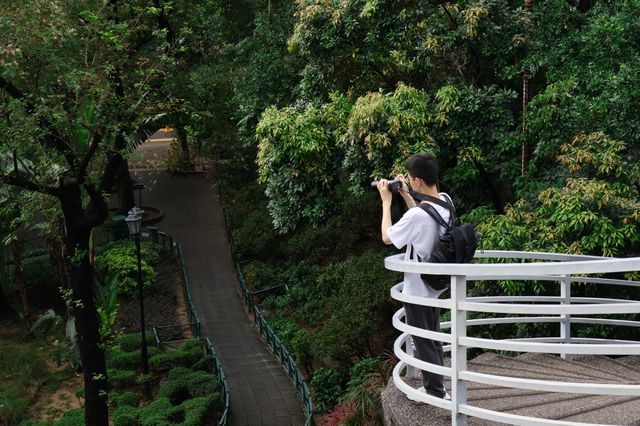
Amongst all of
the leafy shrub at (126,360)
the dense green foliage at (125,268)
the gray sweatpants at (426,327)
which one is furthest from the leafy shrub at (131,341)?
the gray sweatpants at (426,327)

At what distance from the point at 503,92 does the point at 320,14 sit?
3773 mm

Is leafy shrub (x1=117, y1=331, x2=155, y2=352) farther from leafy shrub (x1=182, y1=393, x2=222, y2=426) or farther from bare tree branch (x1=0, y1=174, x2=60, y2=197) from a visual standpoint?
bare tree branch (x1=0, y1=174, x2=60, y2=197)

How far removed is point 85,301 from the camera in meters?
12.4

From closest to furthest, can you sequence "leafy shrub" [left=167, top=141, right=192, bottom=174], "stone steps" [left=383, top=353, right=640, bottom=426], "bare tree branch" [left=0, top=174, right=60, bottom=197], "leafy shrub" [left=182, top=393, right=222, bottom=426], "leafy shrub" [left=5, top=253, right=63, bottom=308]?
"stone steps" [left=383, top=353, right=640, bottom=426] < "bare tree branch" [left=0, top=174, right=60, bottom=197] < "leafy shrub" [left=182, top=393, right=222, bottom=426] < "leafy shrub" [left=5, top=253, right=63, bottom=308] < "leafy shrub" [left=167, top=141, right=192, bottom=174]

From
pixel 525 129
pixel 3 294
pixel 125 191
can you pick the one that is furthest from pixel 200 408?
pixel 125 191

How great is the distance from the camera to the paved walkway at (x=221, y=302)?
16109 millimetres

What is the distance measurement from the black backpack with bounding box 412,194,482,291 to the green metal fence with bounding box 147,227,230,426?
369 inches

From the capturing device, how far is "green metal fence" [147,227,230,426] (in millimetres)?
15762

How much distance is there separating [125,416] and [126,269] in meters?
9.50

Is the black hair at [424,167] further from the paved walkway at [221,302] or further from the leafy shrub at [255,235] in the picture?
the leafy shrub at [255,235]

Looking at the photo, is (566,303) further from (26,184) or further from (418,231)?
(26,184)

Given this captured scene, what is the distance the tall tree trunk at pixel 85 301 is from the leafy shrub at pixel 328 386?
4.22 metres

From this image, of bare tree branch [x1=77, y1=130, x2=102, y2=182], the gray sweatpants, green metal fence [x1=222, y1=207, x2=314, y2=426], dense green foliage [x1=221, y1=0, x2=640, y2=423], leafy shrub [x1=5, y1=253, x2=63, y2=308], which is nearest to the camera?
the gray sweatpants

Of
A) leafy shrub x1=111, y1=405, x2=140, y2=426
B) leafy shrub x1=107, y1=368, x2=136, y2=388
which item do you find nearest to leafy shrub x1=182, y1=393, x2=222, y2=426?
leafy shrub x1=111, y1=405, x2=140, y2=426
